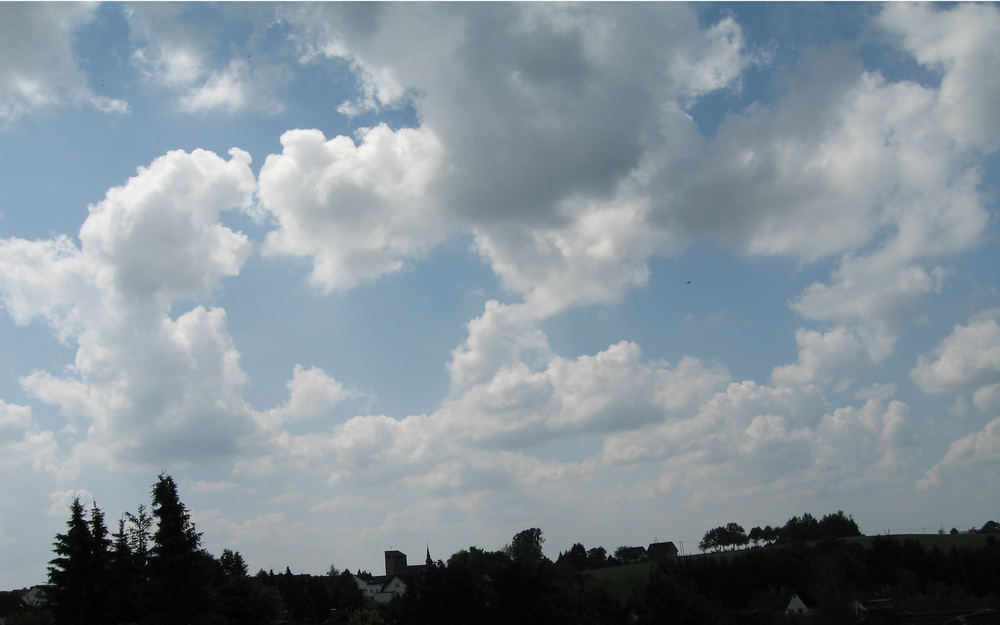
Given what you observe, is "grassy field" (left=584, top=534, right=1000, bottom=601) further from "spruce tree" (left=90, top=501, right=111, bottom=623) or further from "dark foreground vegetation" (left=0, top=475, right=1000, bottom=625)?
"spruce tree" (left=90, top=501, right=111, bottom=623)

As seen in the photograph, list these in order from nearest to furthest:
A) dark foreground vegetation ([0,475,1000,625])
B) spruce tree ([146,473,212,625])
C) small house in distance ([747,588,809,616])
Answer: dark foreground vegetation ([0,475,1000,625])
spruce tree ([146,473,212,625])
small house in distance ([747,588,809,616])

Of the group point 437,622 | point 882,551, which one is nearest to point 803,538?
point 882,551

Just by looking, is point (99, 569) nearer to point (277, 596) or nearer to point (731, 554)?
point (277, 596)

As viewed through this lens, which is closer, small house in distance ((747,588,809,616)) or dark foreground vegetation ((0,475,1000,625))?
dark foreground vegetation ((0,475,1000,625))

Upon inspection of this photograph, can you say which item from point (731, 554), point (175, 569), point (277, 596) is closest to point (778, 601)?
point (731, 554)

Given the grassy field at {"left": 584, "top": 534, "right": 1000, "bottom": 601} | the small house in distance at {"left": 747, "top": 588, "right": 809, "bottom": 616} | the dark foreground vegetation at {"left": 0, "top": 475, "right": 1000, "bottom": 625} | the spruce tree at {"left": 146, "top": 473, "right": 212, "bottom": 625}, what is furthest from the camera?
the grassy field at {"left": 584, "top": 534, "right": 1000, "bottom": 601}

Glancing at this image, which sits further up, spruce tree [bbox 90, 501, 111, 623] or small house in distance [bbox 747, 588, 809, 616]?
spruce tree [bbox 90, 501, 111, 623]

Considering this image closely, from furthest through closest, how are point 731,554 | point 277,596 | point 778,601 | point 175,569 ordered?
point 731,554
point 778,601
point 277,596
point 175,569

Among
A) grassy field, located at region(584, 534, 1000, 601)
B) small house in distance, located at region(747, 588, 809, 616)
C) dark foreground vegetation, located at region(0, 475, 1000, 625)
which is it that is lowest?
small house in distance, located at region(747, 588, 809, 616)

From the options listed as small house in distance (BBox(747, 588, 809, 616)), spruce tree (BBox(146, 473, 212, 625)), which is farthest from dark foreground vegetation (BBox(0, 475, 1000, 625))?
small house in distance (BBox(747, 588, 809, 616))

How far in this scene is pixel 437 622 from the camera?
45.3 meters

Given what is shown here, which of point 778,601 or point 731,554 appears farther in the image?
point 731,554

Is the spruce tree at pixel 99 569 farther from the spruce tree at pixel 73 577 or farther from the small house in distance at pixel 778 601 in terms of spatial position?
the small house in distance at pixel 778 601

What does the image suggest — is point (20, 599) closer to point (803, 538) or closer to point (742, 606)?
point (742, 606)
